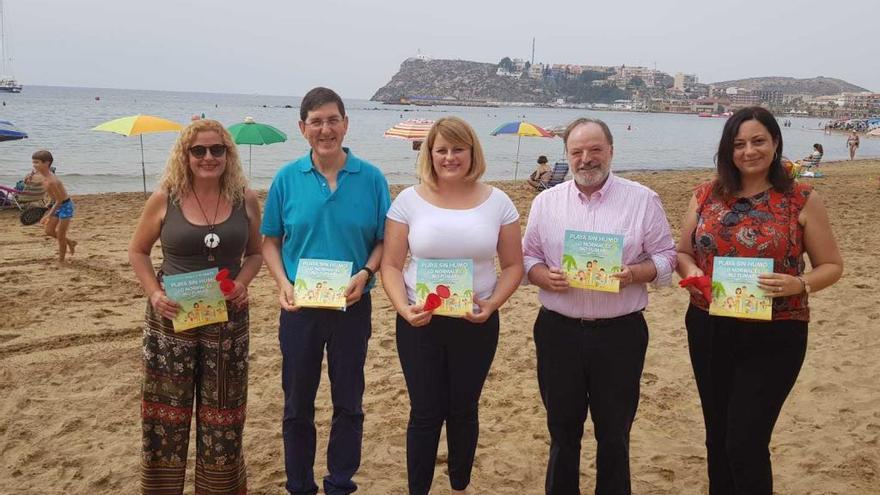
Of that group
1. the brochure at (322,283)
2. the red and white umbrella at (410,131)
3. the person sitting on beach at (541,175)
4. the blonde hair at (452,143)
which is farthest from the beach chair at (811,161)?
the brochure at (322,283)

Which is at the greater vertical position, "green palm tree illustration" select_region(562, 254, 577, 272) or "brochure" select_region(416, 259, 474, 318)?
"green palm tree illustration" select_region(562, 254, 577, 272)

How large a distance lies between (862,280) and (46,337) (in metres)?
9.35

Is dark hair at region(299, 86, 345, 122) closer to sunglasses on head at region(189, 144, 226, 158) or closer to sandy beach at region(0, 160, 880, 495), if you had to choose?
sunglasses on head at region(189, 144, 226, 158)

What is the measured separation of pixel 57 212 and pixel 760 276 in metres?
9.28

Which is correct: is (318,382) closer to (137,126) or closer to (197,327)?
(197,327)

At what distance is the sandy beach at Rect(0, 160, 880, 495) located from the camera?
391cm

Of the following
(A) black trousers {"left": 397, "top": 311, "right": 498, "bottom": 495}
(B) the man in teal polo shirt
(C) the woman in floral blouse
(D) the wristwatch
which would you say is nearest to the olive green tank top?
(B) the man in teal polo shirt

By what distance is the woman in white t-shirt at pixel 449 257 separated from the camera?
2.98 m

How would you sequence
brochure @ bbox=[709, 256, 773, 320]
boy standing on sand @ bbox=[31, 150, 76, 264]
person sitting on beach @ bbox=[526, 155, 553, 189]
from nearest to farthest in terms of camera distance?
brochure @ bbox=[709, 256, 773, 320] < boy standing on sand @ bbox=[31, 150, 76, 264] < person sitting on beach @ bbox=[526, 155, 553, 189]

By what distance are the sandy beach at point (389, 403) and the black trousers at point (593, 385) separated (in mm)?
777

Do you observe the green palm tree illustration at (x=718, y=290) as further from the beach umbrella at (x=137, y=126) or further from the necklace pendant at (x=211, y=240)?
the beach umbrella at (x=137, y=126)

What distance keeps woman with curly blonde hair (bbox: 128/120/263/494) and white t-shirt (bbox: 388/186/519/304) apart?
2.65 ft

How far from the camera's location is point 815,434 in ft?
14.6

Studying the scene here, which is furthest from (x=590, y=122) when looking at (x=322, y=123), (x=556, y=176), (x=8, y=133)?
(x=556, y=176)
